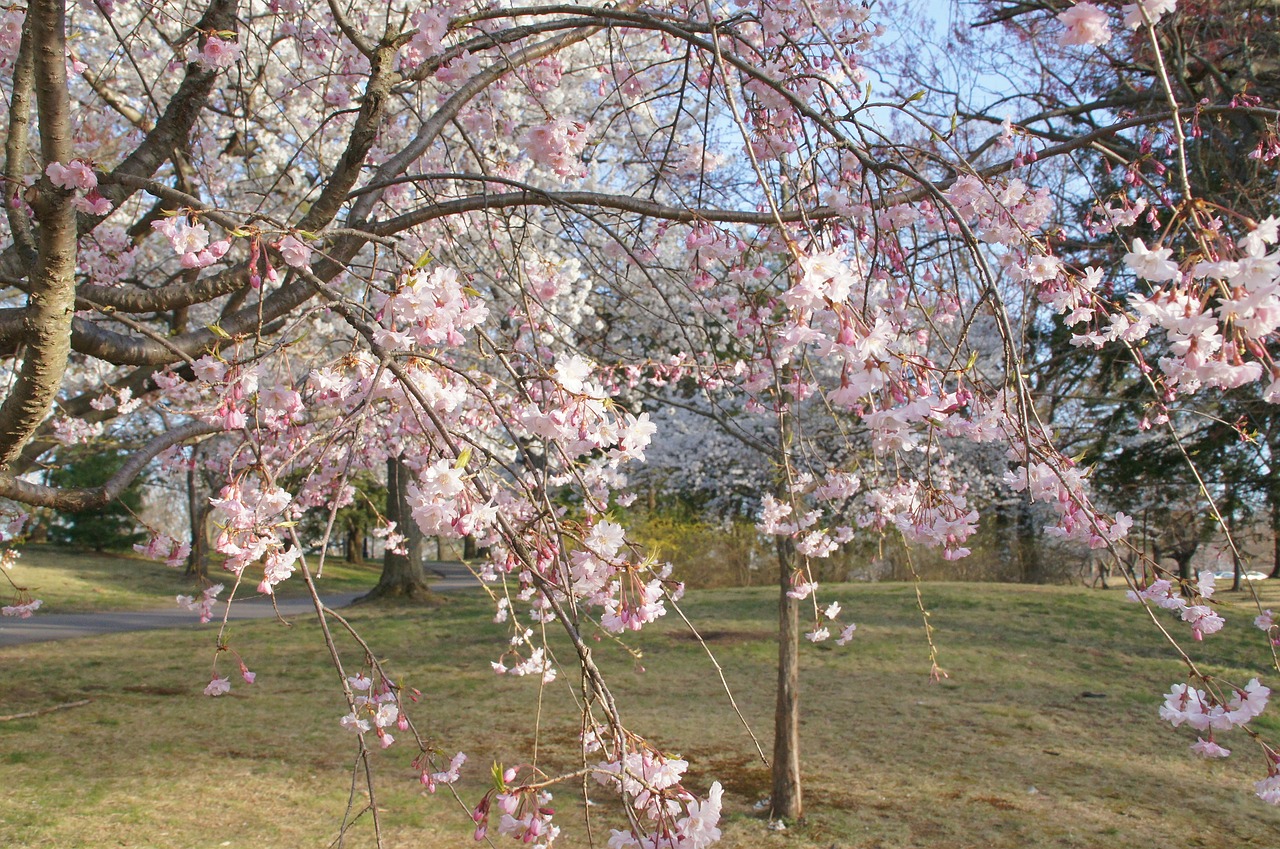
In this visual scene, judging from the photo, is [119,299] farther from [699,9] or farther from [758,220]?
[699,9]

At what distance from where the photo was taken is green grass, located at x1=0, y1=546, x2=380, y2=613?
12.7 meters

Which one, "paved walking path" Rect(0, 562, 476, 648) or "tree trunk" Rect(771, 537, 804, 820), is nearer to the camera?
"tree trunk" Rect(771, 537, 804, 820)

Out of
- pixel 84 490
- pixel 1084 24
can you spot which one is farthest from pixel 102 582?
pixel 1084 24

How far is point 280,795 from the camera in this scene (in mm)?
4230

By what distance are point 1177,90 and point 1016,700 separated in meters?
4.74

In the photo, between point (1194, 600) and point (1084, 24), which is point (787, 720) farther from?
point (1084, 24)

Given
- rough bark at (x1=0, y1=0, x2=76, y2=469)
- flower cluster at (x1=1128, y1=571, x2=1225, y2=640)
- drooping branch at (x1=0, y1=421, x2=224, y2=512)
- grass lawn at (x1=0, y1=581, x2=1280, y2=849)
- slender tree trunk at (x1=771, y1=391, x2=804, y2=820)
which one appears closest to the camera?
flower cluster at (x1=1128, y1=571, x2=1225, y2=640)

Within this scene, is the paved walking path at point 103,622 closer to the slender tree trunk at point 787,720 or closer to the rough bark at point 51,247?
the slender tree trunk at point 787,720

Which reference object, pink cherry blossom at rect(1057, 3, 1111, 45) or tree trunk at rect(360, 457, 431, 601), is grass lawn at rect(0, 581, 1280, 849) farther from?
tree trunk at rect(360, 457, 431, 601)

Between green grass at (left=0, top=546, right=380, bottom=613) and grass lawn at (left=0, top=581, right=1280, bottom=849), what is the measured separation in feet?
16.2

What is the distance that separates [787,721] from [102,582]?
14385mm

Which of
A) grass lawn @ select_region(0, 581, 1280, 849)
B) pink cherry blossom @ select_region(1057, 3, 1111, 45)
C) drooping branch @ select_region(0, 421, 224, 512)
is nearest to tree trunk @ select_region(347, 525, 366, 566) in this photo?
grass lawn @ select_region(0, 581, 1280, 849)

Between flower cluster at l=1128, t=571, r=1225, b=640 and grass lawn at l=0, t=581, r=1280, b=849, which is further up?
flower cluster at l=1128, t=571, r=1225, b=640

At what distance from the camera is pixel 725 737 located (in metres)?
5.28
